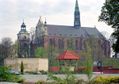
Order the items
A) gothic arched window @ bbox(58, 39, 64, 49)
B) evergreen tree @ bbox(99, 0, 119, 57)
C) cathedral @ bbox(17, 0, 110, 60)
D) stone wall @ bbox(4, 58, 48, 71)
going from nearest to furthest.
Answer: evergreen tree @ bbox(99, 0, 119, 57) → stone wall @ bbox(4, 58, 48, 71) → cathedral @ bbox(17, 0, 110, 60) → gothic arched window @ bbox(58, 39, 64, 49)

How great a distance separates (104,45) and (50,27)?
94.4 ft

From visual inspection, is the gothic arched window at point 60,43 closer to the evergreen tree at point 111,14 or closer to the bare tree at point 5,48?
the bare tree at point 5,48

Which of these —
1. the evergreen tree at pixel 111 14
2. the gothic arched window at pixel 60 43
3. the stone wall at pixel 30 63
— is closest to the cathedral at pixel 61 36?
the gothic arched window at pixel 60 43

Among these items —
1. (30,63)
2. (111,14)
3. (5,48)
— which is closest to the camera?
(111,14)

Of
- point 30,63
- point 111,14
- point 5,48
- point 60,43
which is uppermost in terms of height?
point 111,14

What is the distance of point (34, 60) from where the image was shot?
3017 inches

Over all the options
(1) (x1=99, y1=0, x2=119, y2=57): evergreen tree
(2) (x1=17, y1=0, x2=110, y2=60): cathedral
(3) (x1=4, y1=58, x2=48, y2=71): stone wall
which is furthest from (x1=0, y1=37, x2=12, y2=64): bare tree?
(1) (x1=99, y1=0, x2=119, y2=57): evergreen tree

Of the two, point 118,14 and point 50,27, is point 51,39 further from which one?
point 118,14

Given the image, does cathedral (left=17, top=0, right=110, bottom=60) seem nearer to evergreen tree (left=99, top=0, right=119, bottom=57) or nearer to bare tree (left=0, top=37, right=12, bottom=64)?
bare tree (left=0, top=37, right=12, bottom=64)

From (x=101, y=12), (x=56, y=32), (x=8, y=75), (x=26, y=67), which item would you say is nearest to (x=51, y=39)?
(x=56, y=32)

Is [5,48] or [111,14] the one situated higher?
[111,14]

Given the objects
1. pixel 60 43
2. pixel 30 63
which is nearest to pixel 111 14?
pixel 30 63

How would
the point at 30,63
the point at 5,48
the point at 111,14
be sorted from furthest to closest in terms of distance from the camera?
the point at 5,48, the point at 30,63, the point at 111,14

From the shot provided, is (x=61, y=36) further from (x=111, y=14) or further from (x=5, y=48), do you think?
(x=111, y=14)
